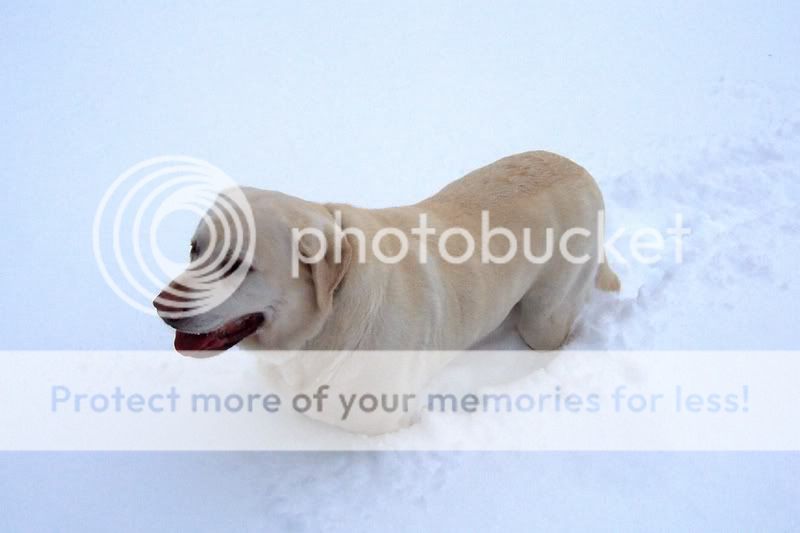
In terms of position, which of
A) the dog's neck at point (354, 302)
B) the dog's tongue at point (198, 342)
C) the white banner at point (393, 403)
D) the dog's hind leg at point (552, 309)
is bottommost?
the white banner at point (393, 403)

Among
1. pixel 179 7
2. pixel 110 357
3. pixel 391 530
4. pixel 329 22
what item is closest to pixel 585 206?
pixel 391 530

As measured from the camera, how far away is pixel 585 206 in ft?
8.75

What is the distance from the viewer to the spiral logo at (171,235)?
1.93 metres

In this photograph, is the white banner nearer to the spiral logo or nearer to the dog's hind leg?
the dog's hind leg

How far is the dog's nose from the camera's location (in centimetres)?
195

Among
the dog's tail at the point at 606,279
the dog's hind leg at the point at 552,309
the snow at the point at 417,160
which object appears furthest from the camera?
the dog's tail at the point at 606,279

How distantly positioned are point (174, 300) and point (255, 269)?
0.27 meters

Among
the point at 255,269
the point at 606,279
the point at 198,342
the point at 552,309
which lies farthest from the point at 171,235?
the point at 606,279

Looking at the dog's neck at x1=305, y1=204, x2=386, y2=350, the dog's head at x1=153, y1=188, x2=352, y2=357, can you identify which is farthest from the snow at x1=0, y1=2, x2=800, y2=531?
the dog's head at x1=153, y1=188, x2=352, y2=357

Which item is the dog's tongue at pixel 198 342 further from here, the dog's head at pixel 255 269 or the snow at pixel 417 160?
the snow at pixel 417 160

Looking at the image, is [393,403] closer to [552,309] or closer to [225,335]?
[225,335]

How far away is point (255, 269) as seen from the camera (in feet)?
6.38

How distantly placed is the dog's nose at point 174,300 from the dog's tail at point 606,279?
1.82 metres

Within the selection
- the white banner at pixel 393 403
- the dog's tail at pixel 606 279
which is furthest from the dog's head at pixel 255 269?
the dog's tail at pixel 606 279
